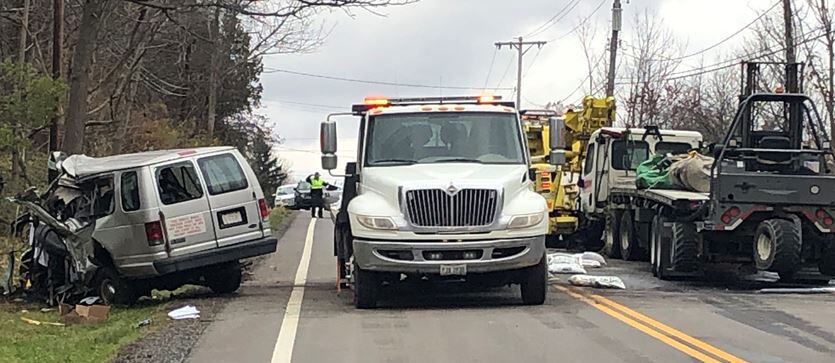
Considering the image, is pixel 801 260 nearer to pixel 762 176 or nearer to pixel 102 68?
pixel 762 176

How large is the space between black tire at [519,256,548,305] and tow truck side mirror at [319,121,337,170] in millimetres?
2741

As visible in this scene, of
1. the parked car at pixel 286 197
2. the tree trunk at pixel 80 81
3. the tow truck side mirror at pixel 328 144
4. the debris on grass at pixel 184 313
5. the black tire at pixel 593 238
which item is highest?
the tree trunk at pixel 80 81

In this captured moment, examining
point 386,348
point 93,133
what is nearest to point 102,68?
point 93,133

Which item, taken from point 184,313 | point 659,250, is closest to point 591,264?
point 659,250

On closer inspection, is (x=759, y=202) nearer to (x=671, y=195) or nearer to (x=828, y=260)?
(x=828, y=260)

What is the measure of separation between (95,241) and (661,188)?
917cm

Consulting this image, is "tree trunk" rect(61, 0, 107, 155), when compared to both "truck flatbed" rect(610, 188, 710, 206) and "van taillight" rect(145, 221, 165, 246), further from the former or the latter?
"truck flatbed" rect(610, 188, 710, 206)

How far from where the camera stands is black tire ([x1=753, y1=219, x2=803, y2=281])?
15.6m

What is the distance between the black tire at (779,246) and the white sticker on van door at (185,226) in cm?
748

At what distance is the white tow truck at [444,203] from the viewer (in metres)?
13.3

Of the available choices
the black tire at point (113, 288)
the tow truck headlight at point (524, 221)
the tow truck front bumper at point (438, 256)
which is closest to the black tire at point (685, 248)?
the tow truck headlight at point (524, 221)

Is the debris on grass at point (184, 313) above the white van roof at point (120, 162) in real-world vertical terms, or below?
below

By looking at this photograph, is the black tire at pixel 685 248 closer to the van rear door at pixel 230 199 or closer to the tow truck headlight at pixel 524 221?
the tow truck headlight at pixel 524 221

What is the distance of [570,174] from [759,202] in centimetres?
1144
